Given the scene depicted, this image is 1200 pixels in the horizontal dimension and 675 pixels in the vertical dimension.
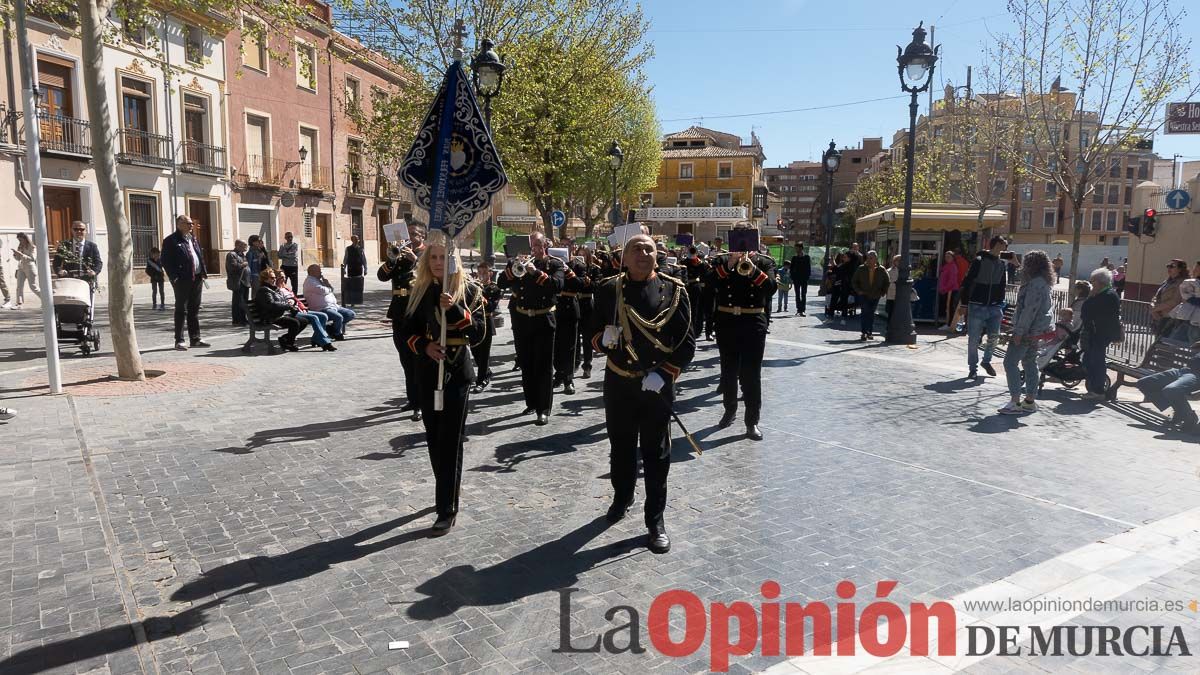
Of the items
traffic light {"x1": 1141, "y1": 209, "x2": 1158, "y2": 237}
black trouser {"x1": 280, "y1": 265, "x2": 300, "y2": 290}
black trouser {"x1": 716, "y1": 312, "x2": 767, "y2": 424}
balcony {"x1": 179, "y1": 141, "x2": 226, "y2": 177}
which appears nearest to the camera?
black trouser {"x1": 716, "y1": 312, "x2": 767, "y2": 424}

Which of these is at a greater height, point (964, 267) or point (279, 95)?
point (279, 95)

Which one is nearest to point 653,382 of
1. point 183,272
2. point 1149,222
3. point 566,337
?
point 566,337

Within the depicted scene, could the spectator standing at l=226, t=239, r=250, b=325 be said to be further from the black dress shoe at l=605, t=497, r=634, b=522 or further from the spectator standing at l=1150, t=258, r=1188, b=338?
the spectator standing at l=1150, t=258, r=1188, b=338

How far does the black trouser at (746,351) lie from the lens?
745 cm

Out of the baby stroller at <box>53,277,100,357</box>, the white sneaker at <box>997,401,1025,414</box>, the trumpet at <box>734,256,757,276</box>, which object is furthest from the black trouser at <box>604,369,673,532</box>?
the baby stroller at <box>53,277,100,357</box>

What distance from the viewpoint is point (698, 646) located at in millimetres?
3584

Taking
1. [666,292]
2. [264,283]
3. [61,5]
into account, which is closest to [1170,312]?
[666,292]

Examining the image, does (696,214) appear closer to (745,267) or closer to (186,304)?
(186,304)

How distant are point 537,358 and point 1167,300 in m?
8.29

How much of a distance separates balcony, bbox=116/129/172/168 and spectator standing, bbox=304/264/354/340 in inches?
569

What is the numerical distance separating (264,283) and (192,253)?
106 centimetres

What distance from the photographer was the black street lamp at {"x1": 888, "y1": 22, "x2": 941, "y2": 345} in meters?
13.2

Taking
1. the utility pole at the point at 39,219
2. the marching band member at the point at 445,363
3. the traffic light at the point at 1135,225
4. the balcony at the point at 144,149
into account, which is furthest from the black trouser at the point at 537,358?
the traffic light at the point at 1135,225

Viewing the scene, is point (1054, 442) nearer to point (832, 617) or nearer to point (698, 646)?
point (832, 617)
